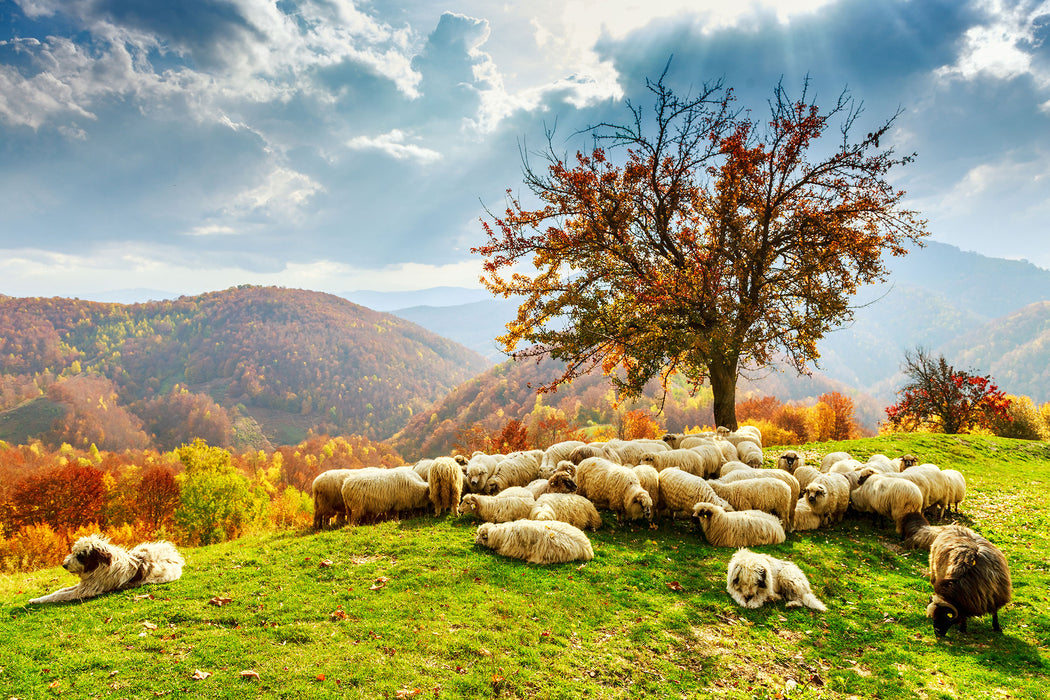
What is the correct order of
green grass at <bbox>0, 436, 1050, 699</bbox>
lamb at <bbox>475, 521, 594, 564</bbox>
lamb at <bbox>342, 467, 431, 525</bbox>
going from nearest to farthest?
green grass at <bbox>0, 436, 1050, 699</bbox> < lamb at <bbox>475, 521, 594, 564</bbox> < lamb at <bbox>342, 467, 431, 525</bbox>

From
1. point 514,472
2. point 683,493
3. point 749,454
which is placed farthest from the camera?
point 749,454

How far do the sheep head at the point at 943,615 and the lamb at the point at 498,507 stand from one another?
23.7 ft

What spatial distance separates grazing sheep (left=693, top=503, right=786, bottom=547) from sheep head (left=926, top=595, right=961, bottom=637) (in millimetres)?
3345

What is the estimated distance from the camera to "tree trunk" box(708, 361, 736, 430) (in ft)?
64.1

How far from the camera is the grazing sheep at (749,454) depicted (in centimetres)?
1459

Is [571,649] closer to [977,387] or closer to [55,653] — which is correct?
[55,653]

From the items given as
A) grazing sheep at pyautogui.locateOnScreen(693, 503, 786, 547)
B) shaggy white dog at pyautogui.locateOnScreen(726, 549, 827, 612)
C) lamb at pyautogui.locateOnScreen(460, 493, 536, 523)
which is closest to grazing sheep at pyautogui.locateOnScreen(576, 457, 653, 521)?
grazing sheep at pyautogui.locateOnScreen(693, 503, 786, 547)

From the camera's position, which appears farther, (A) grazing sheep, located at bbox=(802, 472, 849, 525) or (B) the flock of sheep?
(A) grazing sheep, located at bbox=(802, 472, 849, 525)

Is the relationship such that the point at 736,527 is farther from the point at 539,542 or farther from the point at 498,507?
the point at 498,507

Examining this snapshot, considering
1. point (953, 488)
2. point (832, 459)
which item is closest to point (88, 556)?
point (832, 459)

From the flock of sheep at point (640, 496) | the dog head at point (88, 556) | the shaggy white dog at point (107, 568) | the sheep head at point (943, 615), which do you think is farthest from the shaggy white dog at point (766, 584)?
the dog head at point (88, 556)

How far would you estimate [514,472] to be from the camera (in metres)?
14.0

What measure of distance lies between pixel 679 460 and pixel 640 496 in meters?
3.41

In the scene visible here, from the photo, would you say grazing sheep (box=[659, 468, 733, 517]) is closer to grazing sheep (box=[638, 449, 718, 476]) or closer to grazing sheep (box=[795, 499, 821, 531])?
grazing sheep (box=[638, 449, 718, 476])
